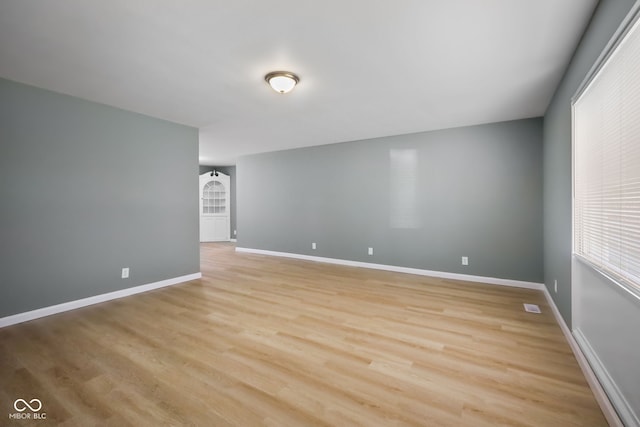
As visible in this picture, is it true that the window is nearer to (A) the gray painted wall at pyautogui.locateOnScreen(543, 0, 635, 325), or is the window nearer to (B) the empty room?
(B) the empty room

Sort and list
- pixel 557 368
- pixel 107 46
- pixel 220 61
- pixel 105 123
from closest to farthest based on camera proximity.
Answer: pixel 557 368, pixel 107 46, pixel 220 61, pixel 105 123

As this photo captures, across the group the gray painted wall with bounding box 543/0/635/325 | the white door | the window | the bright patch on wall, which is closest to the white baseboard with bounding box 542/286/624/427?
the gray painted wall with bounding box 543/0/635/325

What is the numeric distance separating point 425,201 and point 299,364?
3.46 meters

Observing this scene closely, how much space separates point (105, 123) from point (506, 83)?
15.2 ft

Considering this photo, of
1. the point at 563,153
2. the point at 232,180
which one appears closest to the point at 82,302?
the point at 563,153

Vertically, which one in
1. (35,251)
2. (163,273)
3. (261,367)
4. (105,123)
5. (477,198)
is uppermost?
(105,123)

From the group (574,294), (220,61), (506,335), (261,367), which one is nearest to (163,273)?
(261,367)

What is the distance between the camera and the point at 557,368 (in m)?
1.94

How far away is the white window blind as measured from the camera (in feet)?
4.40

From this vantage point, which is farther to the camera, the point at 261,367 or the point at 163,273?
the point at 163,273

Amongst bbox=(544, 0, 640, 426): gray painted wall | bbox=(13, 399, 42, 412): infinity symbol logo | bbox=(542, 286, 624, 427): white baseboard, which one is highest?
bbox=(544, 0, 640, 426): gray painted wall

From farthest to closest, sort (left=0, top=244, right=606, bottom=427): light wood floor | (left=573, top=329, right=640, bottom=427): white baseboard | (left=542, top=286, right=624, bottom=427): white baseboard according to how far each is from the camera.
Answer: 1. (left=0, top=244, right=606, bottom=427): light wood floor
2. (left=542, top=286, right=624, bottom=427): white baseboard
3. (left=573, top=329, right=640, bottom=427): white baseboard

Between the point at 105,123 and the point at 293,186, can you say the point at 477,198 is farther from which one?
the point at 105,123

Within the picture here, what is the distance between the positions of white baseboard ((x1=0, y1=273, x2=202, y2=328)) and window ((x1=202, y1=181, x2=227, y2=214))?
482cm
